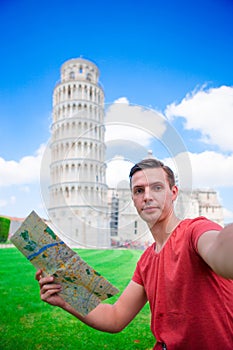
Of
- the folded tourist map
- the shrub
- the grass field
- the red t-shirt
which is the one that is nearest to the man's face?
the red t-shirt

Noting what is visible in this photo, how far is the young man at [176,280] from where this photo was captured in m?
0.98

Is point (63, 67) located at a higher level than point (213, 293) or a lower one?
higher

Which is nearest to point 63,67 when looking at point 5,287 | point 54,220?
point 5,287

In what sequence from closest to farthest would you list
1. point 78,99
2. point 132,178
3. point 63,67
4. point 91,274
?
point 91,274
point 132,178
point 78,99
point 63,67

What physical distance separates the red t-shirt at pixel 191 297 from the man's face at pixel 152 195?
0.34 feet

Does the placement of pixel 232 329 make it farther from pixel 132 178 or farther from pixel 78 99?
pixel 78 99

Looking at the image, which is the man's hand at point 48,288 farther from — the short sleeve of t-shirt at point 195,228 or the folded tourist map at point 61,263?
the short sleeve of t-shirt at point 195,228

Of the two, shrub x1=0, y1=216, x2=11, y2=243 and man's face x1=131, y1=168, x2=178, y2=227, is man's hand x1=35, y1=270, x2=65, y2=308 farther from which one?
shrub x1=0, y1=216, x2=11, y2=243

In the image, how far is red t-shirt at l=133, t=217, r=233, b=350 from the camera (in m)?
0.98

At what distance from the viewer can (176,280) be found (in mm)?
1025

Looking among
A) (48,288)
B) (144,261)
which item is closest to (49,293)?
(48,288)

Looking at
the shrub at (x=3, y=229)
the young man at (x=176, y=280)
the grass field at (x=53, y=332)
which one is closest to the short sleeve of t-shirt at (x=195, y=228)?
the young man at (x=176, y=280)

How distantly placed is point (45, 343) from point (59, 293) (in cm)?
206

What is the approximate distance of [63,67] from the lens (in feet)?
135
